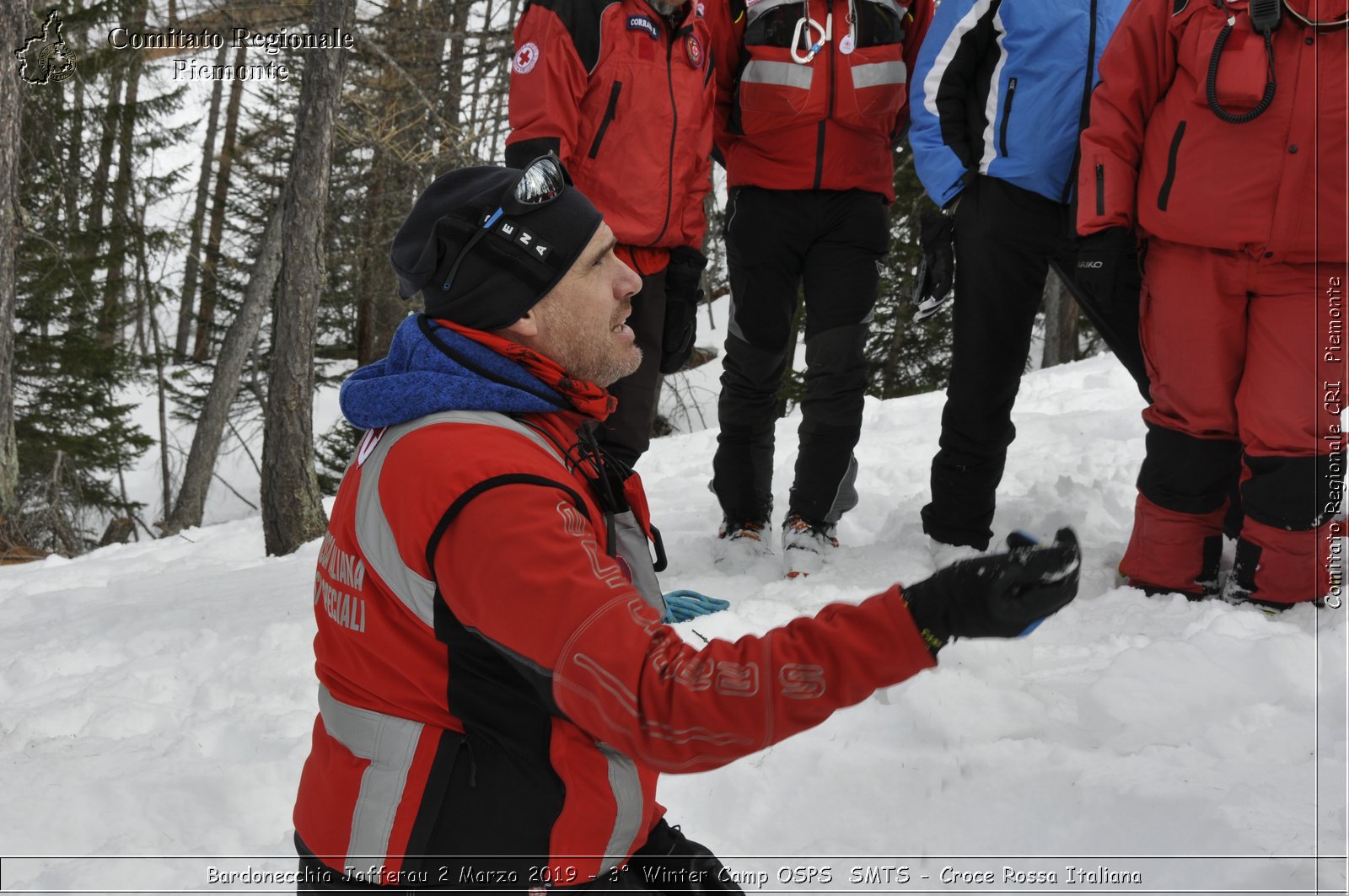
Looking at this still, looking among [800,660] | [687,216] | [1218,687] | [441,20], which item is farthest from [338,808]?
[441,20]

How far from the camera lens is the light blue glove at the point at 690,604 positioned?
3707 mm

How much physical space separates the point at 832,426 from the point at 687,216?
102cm

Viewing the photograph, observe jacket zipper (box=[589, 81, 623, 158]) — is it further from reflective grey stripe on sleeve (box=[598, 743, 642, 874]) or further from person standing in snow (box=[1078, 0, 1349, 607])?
reflective grey stripe on sleeve (box=[598, 743, 642, 874])

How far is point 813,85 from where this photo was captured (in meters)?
4.19

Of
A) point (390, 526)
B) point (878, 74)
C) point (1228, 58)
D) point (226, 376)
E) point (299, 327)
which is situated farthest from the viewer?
point (226, 376)

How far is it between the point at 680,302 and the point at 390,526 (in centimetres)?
293

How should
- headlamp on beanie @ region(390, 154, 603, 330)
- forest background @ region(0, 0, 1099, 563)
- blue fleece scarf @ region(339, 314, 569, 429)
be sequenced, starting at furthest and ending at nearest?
forest background @ region(0, 0, 1099, 563) < headlamp on beanie @ region(390, 154, 603, 330) < blue fleece scarf @ region(339, 314, 569, 429)

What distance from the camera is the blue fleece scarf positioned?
1630 mm

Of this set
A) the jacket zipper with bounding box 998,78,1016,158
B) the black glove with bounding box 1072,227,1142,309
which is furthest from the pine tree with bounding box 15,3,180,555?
the black glove with bounding box 1072,227,1142,309

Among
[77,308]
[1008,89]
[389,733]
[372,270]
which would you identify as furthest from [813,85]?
[77,308]

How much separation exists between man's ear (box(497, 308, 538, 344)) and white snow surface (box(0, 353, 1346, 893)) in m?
1.44

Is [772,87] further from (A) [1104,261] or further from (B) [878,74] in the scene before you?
(A) [1104,261]

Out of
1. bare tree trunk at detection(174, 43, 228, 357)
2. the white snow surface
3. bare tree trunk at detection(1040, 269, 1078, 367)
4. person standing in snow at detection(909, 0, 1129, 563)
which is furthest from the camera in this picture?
bare tree trunk at detection(174, 43, 228, 357)

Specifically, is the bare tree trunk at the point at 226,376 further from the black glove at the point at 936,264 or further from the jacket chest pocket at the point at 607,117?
the black glove at the point at 936,264
